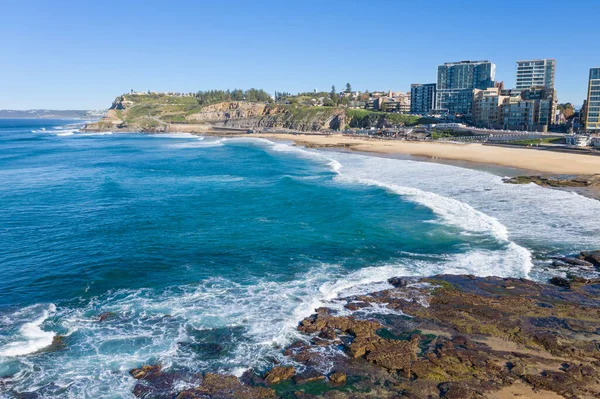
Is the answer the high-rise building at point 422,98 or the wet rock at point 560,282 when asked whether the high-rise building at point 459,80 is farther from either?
the wet rock at point 560,282

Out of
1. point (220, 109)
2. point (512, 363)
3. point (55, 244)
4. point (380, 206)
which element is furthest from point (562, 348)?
point (220, 109)

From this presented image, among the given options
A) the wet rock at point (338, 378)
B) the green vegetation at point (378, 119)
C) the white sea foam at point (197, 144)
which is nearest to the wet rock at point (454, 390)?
the wet rock at point (338, 378)

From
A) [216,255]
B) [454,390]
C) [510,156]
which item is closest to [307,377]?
[454,390]

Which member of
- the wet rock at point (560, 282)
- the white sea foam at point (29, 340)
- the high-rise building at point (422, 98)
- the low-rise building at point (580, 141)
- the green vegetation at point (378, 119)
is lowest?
the white sea foam at point (29, 340)

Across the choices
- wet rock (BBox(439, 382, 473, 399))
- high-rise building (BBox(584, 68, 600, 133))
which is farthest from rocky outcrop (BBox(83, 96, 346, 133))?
wet rock (BBox(439, 382, 473, 399))

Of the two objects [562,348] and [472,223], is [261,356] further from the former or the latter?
[472,223]
